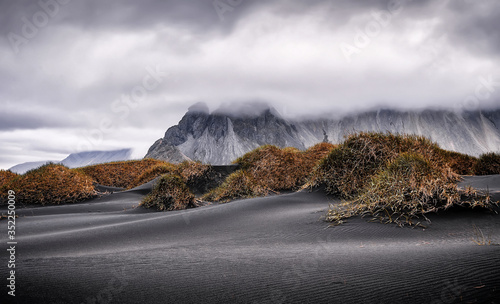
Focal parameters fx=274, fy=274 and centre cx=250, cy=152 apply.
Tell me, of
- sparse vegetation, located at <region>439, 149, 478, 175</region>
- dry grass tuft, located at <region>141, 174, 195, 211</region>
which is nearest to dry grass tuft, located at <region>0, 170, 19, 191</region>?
dry grass tuft, located at <region>141, 174, 195, 211</region>

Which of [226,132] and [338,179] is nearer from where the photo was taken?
[338,179]

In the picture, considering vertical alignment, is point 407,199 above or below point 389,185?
below

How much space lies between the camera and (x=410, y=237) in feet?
12.6

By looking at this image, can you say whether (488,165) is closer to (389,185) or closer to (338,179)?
(338,179)

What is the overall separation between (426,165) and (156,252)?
5741 millimetres

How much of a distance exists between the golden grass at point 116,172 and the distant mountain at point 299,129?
61599mm

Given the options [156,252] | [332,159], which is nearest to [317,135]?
[332,159]

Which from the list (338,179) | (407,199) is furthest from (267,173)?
(407,199)

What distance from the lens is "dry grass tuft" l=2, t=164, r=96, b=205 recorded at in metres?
10.2

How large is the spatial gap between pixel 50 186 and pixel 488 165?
20.0 metres

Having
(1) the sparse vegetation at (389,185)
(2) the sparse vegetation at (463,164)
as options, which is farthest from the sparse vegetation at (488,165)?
(1) the sparse vegetation at (389,185)

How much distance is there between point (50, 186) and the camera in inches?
422

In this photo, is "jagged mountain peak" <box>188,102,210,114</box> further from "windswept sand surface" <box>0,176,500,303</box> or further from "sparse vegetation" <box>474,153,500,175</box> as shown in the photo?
"windswept sand surface" <box>0,176,500,303</box>

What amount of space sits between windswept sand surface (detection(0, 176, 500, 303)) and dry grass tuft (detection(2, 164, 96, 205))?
7.60 m
